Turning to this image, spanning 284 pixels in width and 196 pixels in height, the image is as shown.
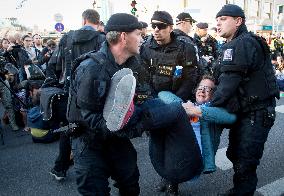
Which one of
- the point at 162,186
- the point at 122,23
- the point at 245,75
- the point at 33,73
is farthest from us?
the point at 33,73

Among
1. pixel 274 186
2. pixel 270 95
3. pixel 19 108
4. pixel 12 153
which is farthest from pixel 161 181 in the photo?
pixel 19 108

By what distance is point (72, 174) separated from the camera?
4125 millimetres

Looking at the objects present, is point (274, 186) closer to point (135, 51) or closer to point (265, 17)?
point (135, 51)

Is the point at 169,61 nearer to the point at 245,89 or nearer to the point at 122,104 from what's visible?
the point at 245,89

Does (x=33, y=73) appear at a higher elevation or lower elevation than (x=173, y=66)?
lower

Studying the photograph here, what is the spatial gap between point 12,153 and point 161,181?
2.75 meters

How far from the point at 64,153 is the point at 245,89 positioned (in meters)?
2.15

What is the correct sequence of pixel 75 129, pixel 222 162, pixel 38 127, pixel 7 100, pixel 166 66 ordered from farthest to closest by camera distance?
pixel 7 100, pixel 38 127, pixel 222 162, pixel 166 66, pixel 75 129

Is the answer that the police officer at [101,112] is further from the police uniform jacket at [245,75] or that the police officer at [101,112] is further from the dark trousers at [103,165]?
the police uniform jacket at [245,75]

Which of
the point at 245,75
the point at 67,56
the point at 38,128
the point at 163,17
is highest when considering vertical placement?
the point at 163,17

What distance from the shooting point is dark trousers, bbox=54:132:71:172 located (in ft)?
12.0

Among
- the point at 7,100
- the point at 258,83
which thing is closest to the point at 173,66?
the point at 258,83

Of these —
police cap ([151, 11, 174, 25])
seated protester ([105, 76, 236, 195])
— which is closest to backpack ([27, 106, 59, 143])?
police cap ([151, 11, 174, 25])

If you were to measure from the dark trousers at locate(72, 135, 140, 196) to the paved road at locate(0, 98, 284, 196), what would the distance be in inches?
44.7
